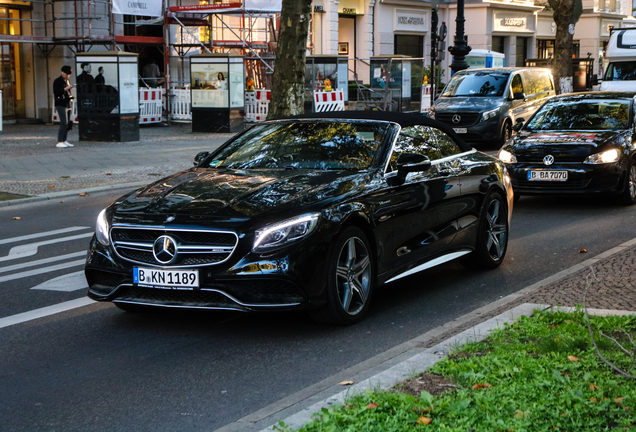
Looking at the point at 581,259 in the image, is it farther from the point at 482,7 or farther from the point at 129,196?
the point at 482,7

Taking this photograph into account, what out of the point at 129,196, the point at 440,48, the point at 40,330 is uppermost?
the point at 440,48

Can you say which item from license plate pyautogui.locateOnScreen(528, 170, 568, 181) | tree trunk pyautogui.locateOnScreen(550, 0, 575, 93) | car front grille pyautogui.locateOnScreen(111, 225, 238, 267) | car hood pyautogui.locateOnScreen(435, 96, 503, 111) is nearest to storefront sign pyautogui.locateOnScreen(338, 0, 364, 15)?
tree trunk pyautogui.locateOnScreen(550, 0, 575, 93)

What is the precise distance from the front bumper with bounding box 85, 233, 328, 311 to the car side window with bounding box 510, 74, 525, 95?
1837 cm

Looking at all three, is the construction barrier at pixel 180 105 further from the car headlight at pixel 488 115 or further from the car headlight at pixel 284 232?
the car headlight at pixel 284 232

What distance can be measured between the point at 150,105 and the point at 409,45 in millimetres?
21864

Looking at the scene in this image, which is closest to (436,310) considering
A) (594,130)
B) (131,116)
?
(594,130)

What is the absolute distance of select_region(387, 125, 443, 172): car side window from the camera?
276 inches

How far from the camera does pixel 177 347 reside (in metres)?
5.86

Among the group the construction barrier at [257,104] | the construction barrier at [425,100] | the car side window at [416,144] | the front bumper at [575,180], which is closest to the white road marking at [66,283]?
the car side window at [416,144]

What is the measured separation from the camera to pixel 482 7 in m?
49.9

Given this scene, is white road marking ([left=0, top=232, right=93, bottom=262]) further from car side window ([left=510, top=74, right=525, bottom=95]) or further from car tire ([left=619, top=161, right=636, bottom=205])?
car side window ([left=510, top=74, right=525, bottom=95])

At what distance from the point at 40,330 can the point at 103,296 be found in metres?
0.58

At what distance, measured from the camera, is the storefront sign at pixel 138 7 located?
27.9 m

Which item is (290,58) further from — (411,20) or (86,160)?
(411,20)
